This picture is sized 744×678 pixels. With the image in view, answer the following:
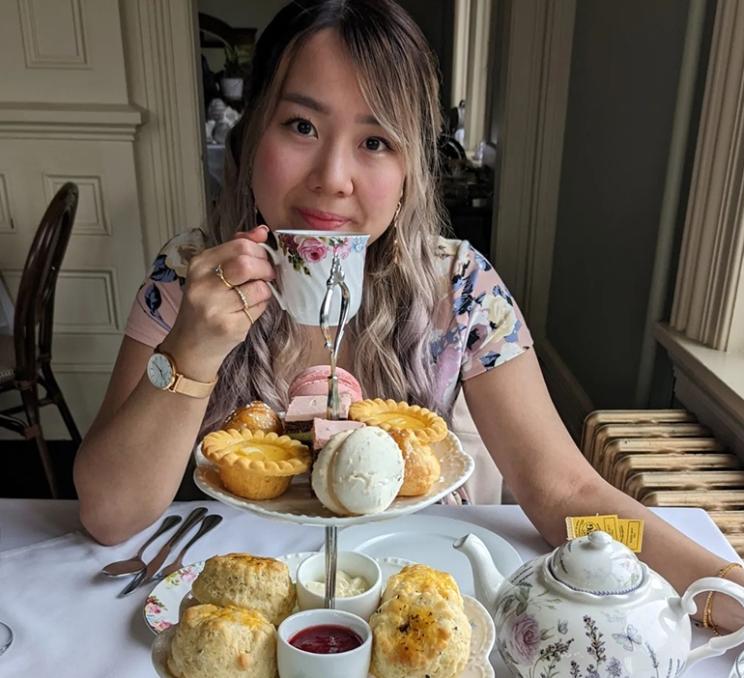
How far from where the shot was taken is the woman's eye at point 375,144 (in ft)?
3.30

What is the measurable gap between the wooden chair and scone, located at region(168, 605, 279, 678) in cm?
177

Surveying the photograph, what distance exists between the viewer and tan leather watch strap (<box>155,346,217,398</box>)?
0.75 m

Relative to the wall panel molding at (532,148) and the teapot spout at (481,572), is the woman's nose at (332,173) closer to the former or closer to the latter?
the teapot spout at (481,572)

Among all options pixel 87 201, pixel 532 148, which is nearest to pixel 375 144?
pixel 87 201

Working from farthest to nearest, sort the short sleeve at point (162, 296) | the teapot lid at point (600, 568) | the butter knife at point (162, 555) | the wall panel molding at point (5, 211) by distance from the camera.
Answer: the wall panel molding at point (5, 211) < the short sleeve at point (162, 296) < the butter knife at point (162, 555) < the teapot lid at point (600, 568)

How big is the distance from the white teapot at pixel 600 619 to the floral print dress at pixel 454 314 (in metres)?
0.56

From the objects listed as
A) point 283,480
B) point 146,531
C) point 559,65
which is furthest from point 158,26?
point 283,480

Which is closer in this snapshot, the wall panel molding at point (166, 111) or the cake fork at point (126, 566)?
the cake fork at point (126, 566)

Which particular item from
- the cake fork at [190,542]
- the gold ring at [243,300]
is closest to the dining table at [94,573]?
the cake fork at [190,542]

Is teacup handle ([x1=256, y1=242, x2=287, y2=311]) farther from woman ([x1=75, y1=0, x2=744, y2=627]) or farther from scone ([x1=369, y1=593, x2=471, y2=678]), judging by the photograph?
scone ([x1=369, y1=593, x2=471, y2=678])

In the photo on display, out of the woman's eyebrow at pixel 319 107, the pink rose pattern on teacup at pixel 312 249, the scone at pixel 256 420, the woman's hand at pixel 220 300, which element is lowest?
the scone at pixel 256 420

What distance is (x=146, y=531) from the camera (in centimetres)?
90

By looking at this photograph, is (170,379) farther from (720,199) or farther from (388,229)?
(720,199)

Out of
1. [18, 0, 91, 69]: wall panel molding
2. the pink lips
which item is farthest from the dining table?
[18, 0, 91, 69]: wall panel molding
